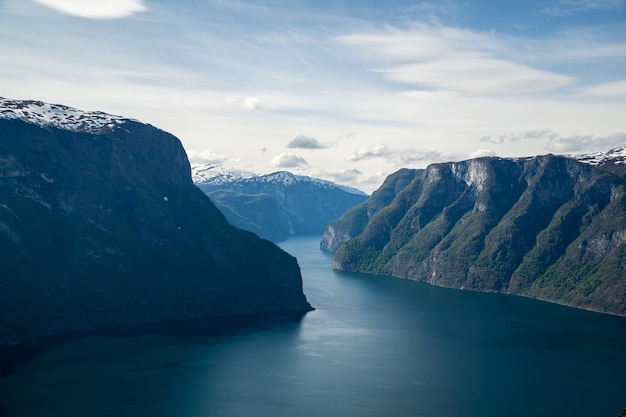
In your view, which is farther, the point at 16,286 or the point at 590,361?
the point at 16,286

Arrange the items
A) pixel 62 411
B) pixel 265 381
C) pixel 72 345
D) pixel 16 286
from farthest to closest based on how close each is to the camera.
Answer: pixel 16 286 → pixel 72 345 → pixel 265 381 → pixel 62 411

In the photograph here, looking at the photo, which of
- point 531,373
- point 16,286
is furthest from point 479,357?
point 16,286

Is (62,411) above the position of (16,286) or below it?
below

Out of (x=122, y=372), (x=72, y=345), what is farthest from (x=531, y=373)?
(x=72, y=345)

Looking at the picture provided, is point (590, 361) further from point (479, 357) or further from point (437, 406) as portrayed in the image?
point (437, 406)

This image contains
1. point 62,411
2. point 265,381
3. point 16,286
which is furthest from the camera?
point 16,286

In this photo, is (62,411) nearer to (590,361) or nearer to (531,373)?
(531,373)

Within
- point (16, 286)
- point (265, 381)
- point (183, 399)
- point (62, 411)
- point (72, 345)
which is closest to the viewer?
point (62, 411)

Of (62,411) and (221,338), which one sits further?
(221,338)

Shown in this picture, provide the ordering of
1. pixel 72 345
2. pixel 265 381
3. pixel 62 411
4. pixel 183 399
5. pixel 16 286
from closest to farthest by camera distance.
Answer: pixel 62 411, pixel 183 399, pixel 265 381, pixel 72 345, pixel 16 286
